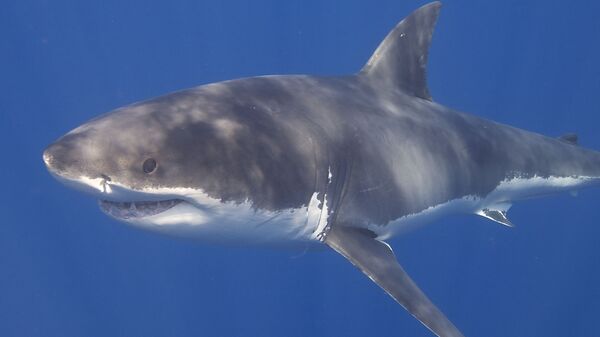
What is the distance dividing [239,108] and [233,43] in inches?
1059

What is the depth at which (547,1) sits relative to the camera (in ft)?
85.5

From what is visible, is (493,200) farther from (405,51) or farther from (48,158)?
(48,158)

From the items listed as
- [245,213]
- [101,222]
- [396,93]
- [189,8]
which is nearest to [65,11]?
[189,8]

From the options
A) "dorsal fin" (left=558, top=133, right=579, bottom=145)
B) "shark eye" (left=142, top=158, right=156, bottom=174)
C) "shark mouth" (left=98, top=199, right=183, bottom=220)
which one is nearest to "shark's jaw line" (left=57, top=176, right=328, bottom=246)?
"shark mouth" (left=98, top=199, right=183, bottom=220)

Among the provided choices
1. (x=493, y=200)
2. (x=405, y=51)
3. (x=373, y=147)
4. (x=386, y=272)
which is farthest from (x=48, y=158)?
(x=493, y=200)

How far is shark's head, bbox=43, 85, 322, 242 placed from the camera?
2.91m

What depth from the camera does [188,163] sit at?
323 cm

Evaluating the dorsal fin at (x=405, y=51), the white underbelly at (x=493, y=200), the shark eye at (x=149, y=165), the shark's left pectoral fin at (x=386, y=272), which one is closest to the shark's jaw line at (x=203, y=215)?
the shark eye at (x=149, y=165)

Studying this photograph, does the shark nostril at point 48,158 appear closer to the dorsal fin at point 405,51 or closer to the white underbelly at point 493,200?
the white underbelly at point 493,200

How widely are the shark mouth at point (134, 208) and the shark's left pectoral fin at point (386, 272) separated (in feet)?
5.08

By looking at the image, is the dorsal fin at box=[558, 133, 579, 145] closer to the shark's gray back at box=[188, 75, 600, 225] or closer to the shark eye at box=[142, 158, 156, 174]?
the shark's gray back at box=[188, 75, 600, 225]

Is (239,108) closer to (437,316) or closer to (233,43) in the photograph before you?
Answer: (437,316)

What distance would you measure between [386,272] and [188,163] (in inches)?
73.3

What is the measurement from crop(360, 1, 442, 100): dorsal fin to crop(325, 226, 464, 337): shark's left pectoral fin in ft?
6.49
